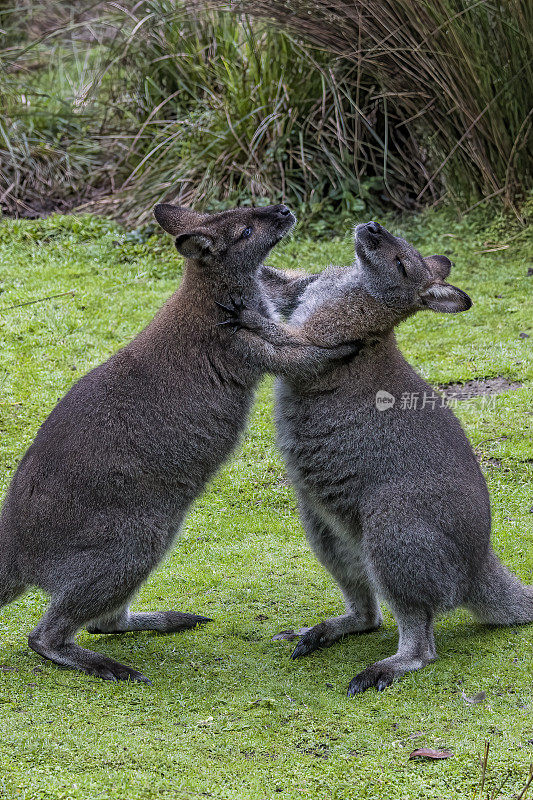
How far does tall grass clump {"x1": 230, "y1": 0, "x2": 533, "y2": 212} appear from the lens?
1021cm

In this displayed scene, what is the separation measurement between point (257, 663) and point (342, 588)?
2.28ft

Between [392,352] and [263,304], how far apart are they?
80cm

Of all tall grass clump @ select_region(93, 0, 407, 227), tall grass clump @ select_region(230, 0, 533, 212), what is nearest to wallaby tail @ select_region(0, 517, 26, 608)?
tall grass clump @ select_region(93, 0, 407, 227)

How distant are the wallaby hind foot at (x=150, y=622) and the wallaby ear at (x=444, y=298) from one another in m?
2.36

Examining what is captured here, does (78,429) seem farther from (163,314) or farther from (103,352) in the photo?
(103,352)

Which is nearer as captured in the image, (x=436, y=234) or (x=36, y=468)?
(x=36, y=468)

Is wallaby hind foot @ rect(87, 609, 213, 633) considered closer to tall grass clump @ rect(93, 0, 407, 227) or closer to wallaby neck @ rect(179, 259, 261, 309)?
wallaby neck @ rect(179, 259, 261, 309)

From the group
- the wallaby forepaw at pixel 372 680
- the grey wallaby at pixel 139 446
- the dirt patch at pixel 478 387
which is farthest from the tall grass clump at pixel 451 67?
the wallaby forepaw at pixel 372 680

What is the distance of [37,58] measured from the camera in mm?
15555

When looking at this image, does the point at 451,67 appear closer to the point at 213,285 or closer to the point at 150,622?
the point at 213,285

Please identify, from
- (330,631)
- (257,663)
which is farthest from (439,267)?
(257,663)

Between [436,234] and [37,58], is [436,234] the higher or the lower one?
the lower one

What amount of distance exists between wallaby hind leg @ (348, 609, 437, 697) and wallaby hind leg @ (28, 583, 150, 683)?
1.20 m

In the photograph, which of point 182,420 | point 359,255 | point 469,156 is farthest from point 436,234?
point 182,420
